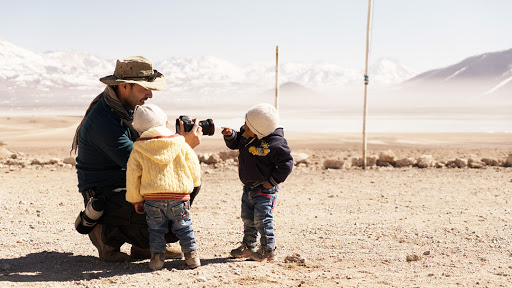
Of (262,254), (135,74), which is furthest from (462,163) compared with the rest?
(135,74)

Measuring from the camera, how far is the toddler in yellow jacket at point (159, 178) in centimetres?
432

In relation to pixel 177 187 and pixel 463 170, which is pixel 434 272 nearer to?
pixel 177 187

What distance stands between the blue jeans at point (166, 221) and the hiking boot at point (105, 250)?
0.56 metres

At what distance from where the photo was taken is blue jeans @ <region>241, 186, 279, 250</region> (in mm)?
4848

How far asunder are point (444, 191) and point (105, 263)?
590cm

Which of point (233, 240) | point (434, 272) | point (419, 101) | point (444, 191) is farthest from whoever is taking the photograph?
point (419, 101)

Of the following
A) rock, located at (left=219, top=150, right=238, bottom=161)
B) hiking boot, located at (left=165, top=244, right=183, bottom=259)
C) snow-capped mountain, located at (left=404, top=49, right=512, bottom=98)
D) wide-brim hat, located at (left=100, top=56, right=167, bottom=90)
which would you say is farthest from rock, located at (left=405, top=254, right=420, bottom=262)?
snow-capped mountain, located at (left=404, top=49, right=512, bottom=98)

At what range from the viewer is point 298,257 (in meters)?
5.02

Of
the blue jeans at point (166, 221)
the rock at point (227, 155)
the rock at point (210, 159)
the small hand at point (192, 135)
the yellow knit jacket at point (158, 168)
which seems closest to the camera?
the yellow knit jacket at point (158, 168)

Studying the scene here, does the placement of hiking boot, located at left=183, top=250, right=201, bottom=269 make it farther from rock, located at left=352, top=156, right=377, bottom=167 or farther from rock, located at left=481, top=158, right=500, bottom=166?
rock, located at left=481, top=158, right=500, bottom=166

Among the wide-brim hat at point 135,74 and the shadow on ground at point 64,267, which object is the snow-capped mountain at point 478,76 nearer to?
the wide-brim hat at point 135,74

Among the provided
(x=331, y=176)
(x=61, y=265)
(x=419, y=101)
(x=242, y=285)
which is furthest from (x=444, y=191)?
(x=419, y=101)

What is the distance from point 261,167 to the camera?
15.9 ft

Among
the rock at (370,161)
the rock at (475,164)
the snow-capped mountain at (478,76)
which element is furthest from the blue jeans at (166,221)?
the snow-capped mountain at (478,76)
